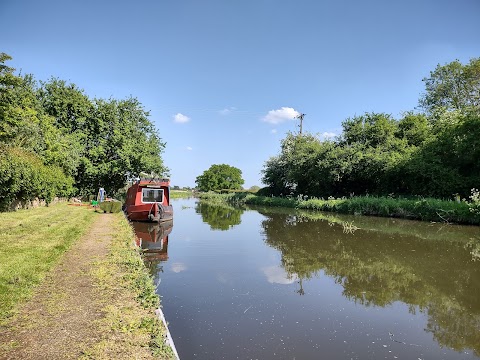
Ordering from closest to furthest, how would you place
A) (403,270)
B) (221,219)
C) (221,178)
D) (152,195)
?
(403,270), (152,195), (221,219), (221,178)

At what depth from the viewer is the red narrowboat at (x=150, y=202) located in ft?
61.9

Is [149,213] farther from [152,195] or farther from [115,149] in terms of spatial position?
[115,149]

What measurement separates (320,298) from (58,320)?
479 cm

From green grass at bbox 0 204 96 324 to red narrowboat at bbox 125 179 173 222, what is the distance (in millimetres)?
5065

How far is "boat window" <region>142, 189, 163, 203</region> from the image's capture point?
67.4ft

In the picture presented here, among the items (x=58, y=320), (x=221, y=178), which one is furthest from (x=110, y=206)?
(x=221, y=178)

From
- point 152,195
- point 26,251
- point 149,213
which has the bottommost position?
point 26,251

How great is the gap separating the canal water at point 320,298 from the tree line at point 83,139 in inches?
593

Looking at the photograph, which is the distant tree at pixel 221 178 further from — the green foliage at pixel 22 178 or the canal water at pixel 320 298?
the canal water at pixel 320 298

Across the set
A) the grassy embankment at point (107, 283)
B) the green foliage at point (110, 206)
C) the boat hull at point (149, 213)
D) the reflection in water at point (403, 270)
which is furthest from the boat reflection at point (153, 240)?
the reflection in water at point (403, 270)

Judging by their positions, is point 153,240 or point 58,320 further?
point 153,240

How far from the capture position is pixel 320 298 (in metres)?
7.05

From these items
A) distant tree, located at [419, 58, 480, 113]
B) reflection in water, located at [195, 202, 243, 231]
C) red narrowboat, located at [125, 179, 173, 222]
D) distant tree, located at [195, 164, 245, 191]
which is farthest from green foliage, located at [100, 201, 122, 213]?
distant tree, located at [195, 164, 245, 191]

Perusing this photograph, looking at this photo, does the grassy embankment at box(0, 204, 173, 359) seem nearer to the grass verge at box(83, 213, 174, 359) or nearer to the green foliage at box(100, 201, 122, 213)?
the grass verge at box(83, 213, 174, 359)
